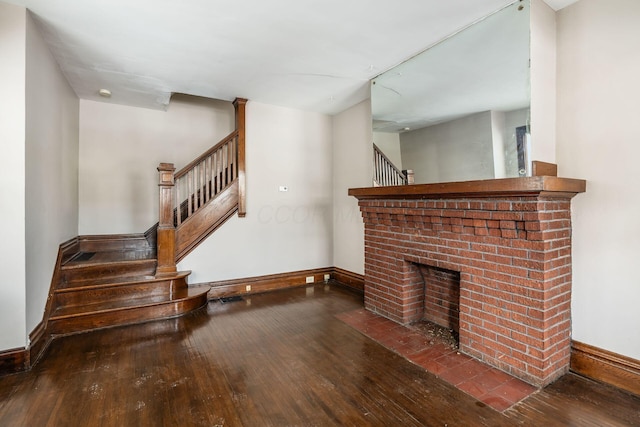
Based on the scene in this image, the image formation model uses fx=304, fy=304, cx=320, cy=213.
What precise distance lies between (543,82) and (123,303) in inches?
181

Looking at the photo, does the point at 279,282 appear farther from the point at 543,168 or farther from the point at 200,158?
the point at 543,168

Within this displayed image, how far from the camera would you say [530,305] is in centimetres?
225

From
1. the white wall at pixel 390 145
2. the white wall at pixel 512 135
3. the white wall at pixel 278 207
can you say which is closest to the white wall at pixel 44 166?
the white wall at pixel 278 207

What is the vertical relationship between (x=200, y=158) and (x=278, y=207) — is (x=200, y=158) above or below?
above

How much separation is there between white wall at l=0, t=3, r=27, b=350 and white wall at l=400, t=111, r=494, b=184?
3482 millimetres

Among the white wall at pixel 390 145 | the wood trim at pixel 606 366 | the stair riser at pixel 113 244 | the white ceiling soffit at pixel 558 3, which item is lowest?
the wood trim at pixel 606 366

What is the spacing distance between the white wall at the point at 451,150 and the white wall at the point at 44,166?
350 centimetres

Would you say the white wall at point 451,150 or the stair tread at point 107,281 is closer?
the white wall at point 451,150

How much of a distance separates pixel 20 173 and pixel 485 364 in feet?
13.3

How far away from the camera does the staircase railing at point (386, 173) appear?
339 cm

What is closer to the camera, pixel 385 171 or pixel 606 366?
pixel 606 366

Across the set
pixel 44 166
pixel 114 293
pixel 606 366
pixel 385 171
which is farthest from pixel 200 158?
pixel 606 366

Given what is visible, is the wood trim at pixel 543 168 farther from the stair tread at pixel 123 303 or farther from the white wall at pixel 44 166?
the white wall at pixel 44 166

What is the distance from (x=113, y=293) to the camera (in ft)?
11.5
